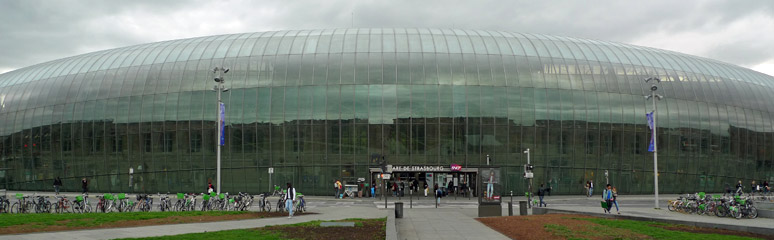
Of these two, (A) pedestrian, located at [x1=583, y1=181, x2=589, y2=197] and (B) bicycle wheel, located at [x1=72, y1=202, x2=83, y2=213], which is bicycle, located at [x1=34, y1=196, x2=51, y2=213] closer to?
(B) bicycle wheel, located at [x1=72, y1=202, x2=83, y2=213]

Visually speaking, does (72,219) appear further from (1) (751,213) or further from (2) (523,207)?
(1) (751,213)

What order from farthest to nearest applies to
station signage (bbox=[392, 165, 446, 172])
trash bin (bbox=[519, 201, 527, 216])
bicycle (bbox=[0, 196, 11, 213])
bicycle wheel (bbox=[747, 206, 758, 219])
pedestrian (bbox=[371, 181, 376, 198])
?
station signage (bbox=[392, 165, 446, 172]) < pedestrian (bbox=[371, 181, 376, 198]) < bicycle (bbox=[0, 196, 11, 213]) < trash bin (bbox=[519, 201, 527, 216]) < bicycle wheel (bbox=[747, 206, 758, 219])

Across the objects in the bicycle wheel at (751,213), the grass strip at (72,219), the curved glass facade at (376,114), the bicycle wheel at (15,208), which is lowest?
the bicycle wheel at (751,213)

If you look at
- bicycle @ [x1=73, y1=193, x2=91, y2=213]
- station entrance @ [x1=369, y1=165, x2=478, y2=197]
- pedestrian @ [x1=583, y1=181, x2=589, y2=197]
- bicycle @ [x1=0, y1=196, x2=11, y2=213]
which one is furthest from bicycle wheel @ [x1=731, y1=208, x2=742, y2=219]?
bicycle @ [x1=0, y1=196, x2=11, y2=213]

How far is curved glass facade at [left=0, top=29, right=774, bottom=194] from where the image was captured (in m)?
53.2

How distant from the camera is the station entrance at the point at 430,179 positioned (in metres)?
52.7

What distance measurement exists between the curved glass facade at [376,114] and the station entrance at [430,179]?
936 millimetres

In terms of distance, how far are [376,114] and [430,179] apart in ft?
25.8

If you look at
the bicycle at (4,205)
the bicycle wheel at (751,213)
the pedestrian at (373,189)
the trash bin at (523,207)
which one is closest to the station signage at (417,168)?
the pedestrian at (373,189)

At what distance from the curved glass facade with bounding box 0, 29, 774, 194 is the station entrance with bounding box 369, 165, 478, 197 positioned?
3.07ft

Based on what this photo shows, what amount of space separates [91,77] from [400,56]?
32996 mm

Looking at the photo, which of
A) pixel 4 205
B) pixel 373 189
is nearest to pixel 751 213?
pixel 373 189

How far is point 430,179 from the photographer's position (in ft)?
175

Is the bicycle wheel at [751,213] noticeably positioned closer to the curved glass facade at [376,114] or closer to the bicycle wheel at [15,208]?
the curved glass facade at [376,114]
